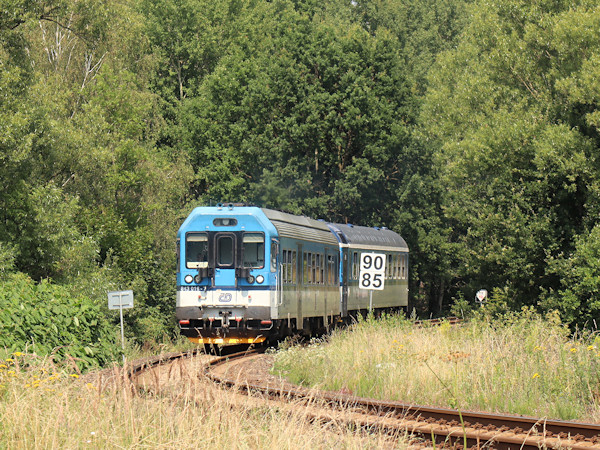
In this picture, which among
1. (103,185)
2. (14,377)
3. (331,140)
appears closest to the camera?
(14,377)

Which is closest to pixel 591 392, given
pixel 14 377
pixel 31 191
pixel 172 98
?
pixel 14 377

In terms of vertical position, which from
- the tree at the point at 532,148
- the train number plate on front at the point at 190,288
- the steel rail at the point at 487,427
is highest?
the tree at the point at 532,148

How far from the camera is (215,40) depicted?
62156mm

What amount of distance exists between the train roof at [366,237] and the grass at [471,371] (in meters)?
11.4

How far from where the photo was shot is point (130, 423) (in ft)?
24.5

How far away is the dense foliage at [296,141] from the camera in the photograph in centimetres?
2783

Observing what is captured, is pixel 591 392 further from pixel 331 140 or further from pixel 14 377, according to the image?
pixel 331 140

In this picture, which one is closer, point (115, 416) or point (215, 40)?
point (115, 416)

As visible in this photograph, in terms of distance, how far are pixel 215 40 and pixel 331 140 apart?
19264mm

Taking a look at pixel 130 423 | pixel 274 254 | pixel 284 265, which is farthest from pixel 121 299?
pixel 130 423

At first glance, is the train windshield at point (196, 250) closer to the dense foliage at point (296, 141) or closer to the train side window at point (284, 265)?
the train side window at point (284, 265)

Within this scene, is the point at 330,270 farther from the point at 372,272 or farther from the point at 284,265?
the point at 372,272

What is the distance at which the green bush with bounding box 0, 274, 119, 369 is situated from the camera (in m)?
16.4

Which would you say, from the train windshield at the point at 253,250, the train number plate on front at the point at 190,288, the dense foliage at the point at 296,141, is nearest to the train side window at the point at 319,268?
the train windshield at the point at 253,250
